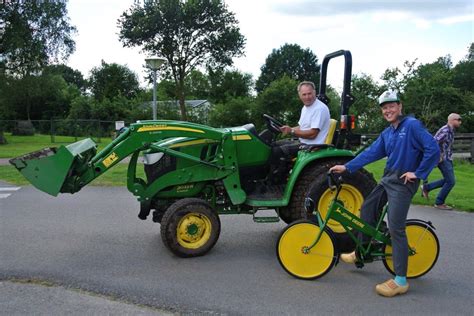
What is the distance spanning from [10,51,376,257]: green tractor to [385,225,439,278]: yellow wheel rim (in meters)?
0.77

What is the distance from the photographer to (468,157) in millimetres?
19906

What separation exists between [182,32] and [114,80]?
24784 millimetres

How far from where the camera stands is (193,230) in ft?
17.5

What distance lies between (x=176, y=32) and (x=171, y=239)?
34.4m

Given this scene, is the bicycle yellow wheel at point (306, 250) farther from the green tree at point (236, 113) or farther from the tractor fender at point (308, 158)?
the green tree at point (236, 113)

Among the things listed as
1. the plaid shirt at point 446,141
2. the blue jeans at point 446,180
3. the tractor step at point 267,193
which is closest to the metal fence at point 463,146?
the plaid shirt at point 446,141

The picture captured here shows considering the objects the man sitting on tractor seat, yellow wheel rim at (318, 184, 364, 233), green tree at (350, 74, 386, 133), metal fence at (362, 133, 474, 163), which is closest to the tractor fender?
the man sitting on tractor seat

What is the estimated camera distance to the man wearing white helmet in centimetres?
404

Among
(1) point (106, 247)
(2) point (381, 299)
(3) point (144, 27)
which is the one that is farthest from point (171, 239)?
(3) point (144, 27)

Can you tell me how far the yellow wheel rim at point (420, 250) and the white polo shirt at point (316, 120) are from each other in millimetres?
1661

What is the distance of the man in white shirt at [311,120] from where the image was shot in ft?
18.6

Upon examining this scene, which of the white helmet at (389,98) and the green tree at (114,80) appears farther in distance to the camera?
the green tree at (114,80)

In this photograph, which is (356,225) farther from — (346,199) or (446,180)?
(446,180)

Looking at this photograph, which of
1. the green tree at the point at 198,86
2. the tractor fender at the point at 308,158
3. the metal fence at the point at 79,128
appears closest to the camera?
the tractor fender at the point at 308,158
